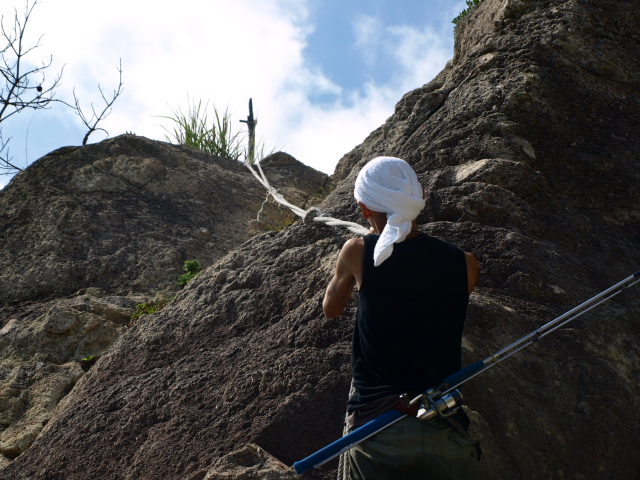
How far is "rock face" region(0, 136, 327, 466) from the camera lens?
438 centimetres

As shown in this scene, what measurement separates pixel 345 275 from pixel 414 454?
0.66 m

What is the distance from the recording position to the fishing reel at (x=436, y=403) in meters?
2.04

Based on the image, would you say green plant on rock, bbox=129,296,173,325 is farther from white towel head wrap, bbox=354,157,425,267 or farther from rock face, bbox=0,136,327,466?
white towel head wrap, bbox=354,157,425,267

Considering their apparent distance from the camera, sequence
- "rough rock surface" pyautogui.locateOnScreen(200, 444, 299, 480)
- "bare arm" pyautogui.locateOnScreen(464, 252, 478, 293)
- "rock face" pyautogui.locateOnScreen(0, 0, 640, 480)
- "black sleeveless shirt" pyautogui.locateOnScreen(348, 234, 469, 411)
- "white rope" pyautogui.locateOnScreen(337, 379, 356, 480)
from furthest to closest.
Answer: "rock face" pyautogui.locateOnScreen(0, 0, 640, 480)
"rough rock surface" pyautogui.locateOnScreen(200, 444, 299, 480)
"bare arm" pyautogui.locateOnScreen(464, 252, 478, 293)
"white rope" pyautogui.locateOnScreen(337, 379, 356, 480)
"black sleeveless shirt" pyautogui.locateOnScreen(348, 234, 469, 411)

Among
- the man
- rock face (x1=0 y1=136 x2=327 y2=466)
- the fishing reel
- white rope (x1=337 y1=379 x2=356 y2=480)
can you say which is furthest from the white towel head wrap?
rock face (x1=0 y1=136 x2=327 y2=466)

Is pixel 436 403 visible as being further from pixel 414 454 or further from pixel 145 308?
pixel 145 308

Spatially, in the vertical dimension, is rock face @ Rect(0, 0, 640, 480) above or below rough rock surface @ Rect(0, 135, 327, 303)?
below

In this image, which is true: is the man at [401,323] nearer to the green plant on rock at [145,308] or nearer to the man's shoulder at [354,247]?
the man's shoulder at [354,247]

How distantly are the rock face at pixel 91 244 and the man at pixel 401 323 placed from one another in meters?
2.56

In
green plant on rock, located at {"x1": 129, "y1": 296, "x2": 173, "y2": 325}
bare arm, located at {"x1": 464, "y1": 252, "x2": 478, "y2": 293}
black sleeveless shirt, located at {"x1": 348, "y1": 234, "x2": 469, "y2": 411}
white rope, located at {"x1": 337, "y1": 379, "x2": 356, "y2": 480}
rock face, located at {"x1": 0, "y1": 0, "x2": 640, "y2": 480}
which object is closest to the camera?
black sleeveless shirt, located at {"x1": 348, "y1": 234, "x2": 469, "y2": 411}

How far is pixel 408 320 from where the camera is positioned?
2.20m

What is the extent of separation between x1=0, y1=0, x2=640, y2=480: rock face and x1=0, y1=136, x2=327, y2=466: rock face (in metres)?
0.29

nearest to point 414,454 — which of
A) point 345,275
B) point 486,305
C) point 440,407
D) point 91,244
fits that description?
point 440,407

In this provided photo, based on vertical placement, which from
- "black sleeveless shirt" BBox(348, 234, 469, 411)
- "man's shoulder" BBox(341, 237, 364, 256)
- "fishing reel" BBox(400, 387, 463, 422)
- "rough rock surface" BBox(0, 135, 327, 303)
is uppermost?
"rough rock surface" BBox(0, 135, 327, 303)
